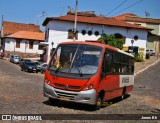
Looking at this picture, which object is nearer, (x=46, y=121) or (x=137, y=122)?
(x=46, y=121)

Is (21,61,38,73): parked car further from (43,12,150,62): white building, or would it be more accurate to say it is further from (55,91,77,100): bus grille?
(55,91,77,100): bus grille

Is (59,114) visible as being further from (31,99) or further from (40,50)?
(40,50)

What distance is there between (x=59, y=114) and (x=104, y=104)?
13.0 ft

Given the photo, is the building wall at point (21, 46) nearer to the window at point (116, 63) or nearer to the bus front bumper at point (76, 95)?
the window at point (116, 63)

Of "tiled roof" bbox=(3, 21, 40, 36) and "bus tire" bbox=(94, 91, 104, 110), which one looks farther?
"tiled roof" bbox=(3, 21, 40, 36)

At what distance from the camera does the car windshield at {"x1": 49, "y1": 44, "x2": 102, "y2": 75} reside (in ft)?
44.4

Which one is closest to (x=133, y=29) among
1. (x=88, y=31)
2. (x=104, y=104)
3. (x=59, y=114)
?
(x=88, y=31)

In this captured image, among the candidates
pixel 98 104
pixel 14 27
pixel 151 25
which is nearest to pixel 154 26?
pixel 151 25

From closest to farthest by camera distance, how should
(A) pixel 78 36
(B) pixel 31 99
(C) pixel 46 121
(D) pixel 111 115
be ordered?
1. (C) pixel 46 121
2. (D) pixel 111 115
3. (B) pixel 31 99
4. (A) pixel 78 36

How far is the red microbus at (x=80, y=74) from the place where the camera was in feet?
43.2

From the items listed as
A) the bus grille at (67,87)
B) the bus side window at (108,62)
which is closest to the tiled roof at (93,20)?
the bus side window at (108,62)

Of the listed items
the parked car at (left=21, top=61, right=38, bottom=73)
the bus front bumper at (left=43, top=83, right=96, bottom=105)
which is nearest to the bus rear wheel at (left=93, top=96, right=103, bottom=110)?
the bus front bumper at (left=43, top=83, right=96, bottom=105)

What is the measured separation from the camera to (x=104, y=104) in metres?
15.4

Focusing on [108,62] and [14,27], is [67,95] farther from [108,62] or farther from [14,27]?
[14,27]
